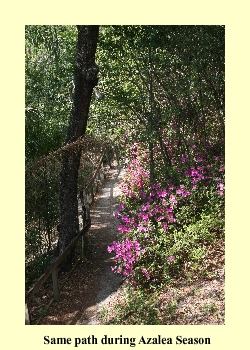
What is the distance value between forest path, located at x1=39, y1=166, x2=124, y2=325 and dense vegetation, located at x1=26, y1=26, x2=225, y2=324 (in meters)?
0.39

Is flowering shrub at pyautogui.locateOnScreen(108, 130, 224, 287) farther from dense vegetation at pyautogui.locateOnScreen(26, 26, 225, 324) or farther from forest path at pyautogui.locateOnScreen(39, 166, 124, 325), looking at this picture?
forest path at pyautogui.locateOnScreen(39, 166, 124, 325)

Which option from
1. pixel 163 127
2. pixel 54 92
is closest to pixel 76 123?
pixel 163 127

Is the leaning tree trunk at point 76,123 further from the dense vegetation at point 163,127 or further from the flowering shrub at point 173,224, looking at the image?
the flowering shrub at point 173,224

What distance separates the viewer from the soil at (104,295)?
489cm

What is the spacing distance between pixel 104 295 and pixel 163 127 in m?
3.86

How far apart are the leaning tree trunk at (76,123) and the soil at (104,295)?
710mm

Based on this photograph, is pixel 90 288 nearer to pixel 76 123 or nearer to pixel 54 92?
pixel 76 123

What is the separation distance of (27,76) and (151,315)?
7.84 m

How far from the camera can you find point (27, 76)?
10.5 m

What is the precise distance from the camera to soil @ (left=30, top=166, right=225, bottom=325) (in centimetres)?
489

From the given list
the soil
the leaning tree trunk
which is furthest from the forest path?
the leaning tree trunk

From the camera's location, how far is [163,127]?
8320mm

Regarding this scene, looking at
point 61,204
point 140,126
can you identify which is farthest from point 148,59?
point 61,204
